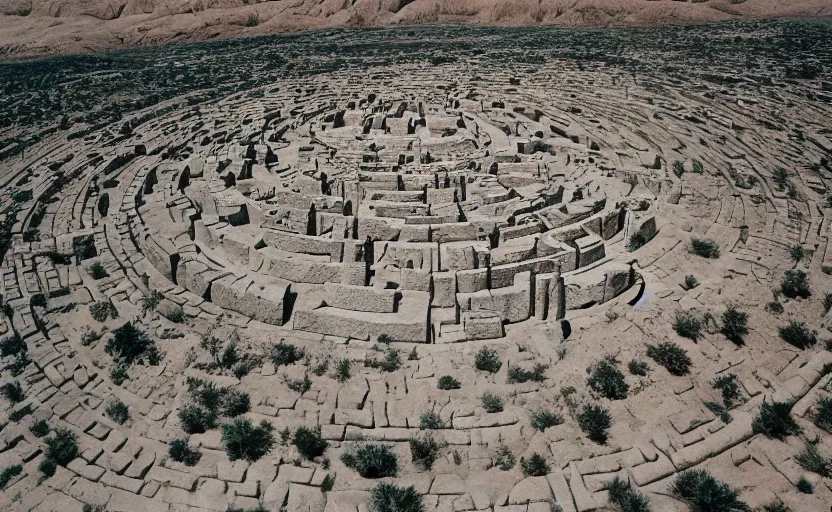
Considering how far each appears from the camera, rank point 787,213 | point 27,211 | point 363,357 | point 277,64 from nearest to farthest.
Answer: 1. point 363,357
2. point 787,213
3. point 27,211
4. point 277,64

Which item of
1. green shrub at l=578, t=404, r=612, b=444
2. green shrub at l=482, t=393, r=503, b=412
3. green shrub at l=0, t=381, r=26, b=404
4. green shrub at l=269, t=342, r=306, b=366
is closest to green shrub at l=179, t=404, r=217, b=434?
green shrub at l=269, t=342, r=306, b=366

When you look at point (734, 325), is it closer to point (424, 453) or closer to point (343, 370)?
point (424, 453)

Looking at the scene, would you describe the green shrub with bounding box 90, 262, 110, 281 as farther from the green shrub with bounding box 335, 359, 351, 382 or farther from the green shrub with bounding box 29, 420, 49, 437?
the green shrub with bounding box 335, 359, 351, 382

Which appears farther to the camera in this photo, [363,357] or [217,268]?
[217,268]

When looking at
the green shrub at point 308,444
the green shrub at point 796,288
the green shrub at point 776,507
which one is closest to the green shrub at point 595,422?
the green shrub at point 776,507

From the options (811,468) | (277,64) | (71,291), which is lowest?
(811,468)

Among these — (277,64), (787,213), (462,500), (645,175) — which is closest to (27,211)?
(462,500)

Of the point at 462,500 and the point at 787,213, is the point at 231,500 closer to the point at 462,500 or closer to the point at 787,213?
the point at 462,500

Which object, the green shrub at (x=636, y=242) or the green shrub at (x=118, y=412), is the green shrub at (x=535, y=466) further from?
the green shrub at (x=636, y=242)
